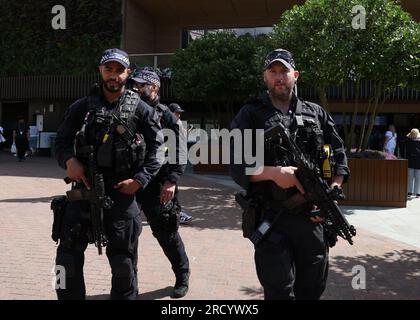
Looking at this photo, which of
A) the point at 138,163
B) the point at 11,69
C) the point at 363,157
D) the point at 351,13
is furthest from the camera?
the point at 11,69

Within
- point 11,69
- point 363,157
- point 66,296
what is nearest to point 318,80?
point 363,157

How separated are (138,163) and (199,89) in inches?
409

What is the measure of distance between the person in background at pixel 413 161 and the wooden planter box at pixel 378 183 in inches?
50.1

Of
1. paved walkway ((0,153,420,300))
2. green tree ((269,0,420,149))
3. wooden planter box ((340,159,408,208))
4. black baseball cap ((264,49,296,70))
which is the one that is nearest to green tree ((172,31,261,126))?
green tree ((269,0,420,149))

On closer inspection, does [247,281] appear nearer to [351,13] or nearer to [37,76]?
[351,13]

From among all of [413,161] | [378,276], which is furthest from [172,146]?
[413,161]

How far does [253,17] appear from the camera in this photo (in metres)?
18.5

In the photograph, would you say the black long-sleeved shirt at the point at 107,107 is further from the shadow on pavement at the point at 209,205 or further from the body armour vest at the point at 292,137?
the shadow on pavement at the point at 209,205

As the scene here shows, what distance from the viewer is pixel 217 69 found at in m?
12.9

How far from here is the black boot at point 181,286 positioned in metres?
3.87

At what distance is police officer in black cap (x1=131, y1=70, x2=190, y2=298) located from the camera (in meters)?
3.86

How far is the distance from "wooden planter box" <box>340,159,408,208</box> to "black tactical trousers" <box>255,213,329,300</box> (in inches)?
246

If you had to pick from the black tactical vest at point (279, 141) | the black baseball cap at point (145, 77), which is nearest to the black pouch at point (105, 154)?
the black tactical vest at point (279, 141)

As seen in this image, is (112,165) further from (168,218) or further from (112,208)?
(168,218)
